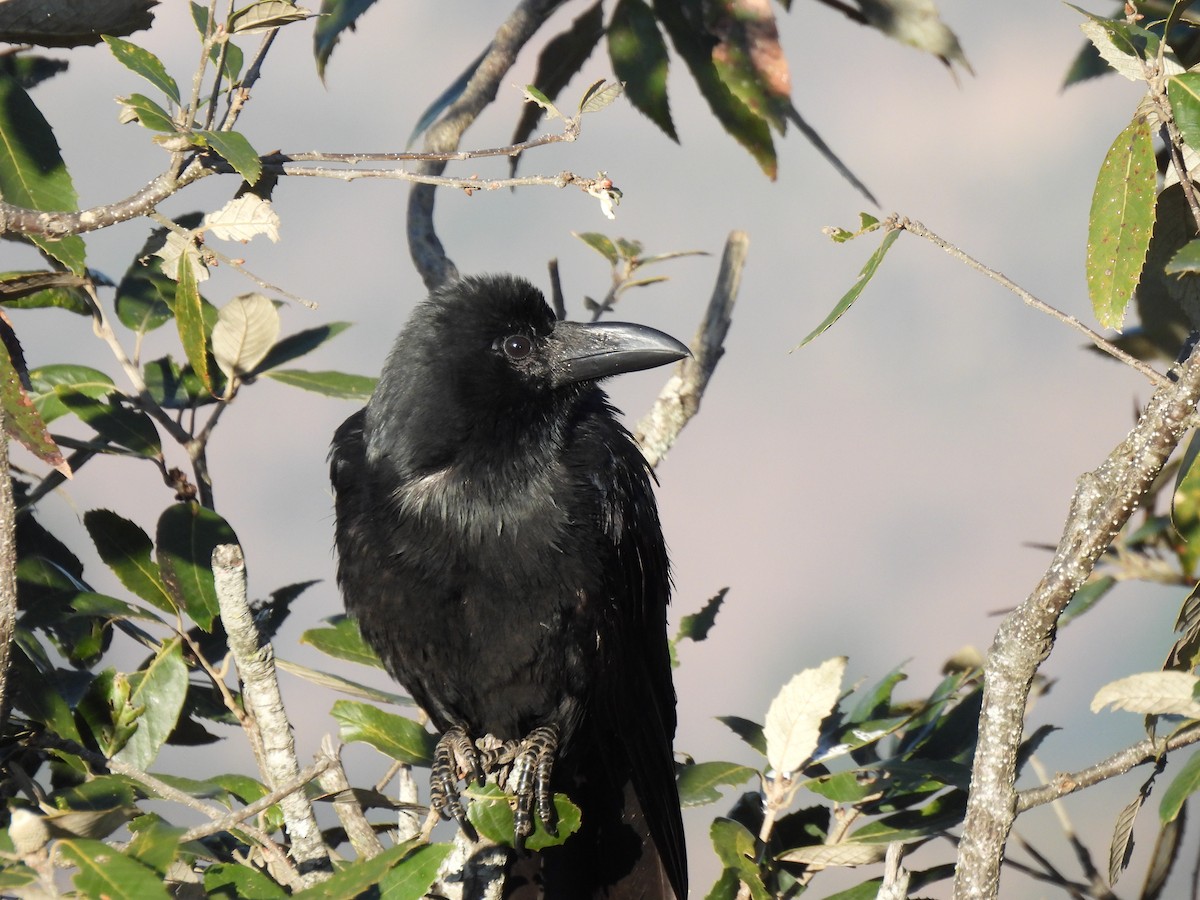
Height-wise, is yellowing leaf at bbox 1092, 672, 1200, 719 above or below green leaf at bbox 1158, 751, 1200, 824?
above

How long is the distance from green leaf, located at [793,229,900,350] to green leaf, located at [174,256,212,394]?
1.07 meters

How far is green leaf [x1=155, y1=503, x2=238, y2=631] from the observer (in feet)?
8.30

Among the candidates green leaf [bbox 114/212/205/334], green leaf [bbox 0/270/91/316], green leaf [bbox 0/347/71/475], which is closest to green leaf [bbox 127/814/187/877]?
green leaf [bbox 0/347/71/475]

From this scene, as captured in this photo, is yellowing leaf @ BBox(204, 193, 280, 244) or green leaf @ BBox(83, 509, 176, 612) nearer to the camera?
yellowing leaf @ BBox(204, 193, 280, 244)

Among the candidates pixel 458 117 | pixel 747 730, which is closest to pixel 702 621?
pixel 747 730

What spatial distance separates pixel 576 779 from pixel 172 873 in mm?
1351

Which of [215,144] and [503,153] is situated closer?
[215,144]

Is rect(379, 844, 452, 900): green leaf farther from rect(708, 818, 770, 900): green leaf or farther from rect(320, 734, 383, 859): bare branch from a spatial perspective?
rect(708, 818, 770, 900): green leaf

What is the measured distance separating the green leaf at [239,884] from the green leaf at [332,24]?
2.03m

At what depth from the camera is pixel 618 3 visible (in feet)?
10.8

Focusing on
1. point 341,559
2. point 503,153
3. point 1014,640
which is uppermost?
point 503,153

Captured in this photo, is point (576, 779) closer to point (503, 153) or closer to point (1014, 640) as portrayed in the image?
point (1014, 640)

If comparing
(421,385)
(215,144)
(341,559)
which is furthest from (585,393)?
(215,144)

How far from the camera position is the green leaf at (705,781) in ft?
8.66
